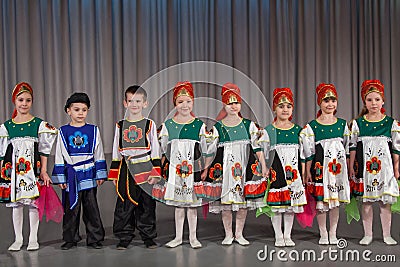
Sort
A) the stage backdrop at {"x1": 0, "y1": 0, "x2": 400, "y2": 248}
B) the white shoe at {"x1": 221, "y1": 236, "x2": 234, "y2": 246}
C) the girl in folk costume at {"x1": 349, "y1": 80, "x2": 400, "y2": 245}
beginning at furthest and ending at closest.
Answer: the stage backdrop at {"x1": 0, "y1": 0, "x2": 400, "y2": 248} < the white shoe at {"x1": 221, "y1": 236, "x2": 234, "y2": 246} < the girl in folk costume at {"x1": 349, "y1": 80, "x2": 400, "y2": 245}

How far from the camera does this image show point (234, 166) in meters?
3.58

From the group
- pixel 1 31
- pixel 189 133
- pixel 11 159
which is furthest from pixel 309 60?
pixel 11 159

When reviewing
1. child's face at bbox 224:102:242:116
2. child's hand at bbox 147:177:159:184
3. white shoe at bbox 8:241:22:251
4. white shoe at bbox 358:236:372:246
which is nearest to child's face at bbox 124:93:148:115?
child's hand at bbox 147:177:159:184

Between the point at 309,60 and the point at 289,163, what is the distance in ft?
14.4

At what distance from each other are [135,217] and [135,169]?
33 centimetres

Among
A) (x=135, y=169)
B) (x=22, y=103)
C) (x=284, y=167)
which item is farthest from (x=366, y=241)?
(x=22, y=103)

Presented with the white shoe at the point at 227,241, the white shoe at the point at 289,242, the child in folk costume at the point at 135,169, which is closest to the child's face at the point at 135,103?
the child in folk costume at the point at 135,169

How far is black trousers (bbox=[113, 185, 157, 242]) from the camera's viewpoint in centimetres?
358

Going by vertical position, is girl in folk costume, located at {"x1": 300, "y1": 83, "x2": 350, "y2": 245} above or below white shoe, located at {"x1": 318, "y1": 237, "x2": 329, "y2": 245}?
above

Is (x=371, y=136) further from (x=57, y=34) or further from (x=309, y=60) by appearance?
(x=57, y=34)

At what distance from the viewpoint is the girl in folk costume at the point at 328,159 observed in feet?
11.6

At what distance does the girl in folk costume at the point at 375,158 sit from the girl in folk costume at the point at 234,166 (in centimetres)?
60

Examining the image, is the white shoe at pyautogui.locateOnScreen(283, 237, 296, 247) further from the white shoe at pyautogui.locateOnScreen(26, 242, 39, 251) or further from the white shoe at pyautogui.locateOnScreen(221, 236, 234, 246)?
the white shoe at pyautogui.locateOnScreen(26, 242, 39, 251)

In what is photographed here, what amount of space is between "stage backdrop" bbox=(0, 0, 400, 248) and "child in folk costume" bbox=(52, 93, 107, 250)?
3726mm
